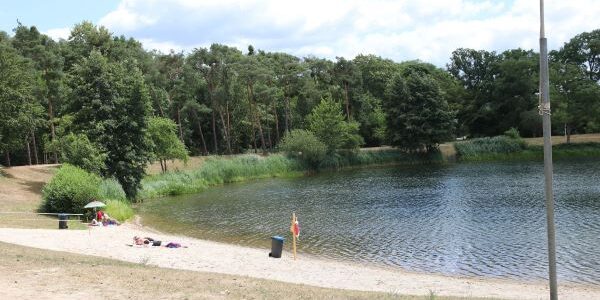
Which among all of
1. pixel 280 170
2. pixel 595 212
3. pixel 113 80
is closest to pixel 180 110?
pixel 280 170

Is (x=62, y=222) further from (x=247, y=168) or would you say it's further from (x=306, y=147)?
(x=306, y=147)

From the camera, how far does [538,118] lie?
8681cm

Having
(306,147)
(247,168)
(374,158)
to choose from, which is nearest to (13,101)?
(247,168)

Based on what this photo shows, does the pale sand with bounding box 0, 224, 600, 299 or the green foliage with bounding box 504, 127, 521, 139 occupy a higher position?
the green foliage with bounding box 504, 127, 521, 139

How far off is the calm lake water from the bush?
14.8ft

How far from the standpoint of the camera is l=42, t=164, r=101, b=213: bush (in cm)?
3331

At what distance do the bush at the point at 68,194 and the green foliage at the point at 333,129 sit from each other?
46.9 metres

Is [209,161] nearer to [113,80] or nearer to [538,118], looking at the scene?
[113,80]

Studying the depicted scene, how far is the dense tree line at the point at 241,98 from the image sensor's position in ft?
152

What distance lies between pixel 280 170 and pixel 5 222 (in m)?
43.5

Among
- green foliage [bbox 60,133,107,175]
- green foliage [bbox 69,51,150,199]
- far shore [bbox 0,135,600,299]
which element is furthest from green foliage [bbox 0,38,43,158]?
far shore [bbox 0,135,600,299]

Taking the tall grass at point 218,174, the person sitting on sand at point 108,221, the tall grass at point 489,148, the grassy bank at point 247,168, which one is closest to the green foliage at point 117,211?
the person sitting on sand at point 108,221

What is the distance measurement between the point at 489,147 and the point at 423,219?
2216 inches

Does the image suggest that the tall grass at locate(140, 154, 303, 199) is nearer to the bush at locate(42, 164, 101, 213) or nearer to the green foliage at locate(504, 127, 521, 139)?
the bush at locate(42, 164, 101, 213)
